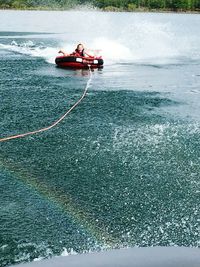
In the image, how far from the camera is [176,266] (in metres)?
3.61

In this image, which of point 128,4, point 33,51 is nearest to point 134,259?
point 33,51

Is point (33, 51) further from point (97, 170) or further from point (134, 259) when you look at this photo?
point (134, 259)

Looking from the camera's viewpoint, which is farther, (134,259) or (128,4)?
(128,4)

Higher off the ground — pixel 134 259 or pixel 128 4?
pixel 128 4

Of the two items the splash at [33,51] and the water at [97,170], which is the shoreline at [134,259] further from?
the splash at [33,51]

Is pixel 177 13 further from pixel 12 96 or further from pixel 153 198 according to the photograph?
pixel 153 198

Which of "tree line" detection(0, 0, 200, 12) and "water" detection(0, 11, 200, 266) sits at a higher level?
"tree line" detection(0, 0, 200, 12)

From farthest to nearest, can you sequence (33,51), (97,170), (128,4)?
(128,4), (33,51), (97,170)

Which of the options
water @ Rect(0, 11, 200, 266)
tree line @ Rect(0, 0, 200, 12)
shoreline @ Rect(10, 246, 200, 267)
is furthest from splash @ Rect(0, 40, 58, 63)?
tree line @ Rect(0, 0, 200, 12)

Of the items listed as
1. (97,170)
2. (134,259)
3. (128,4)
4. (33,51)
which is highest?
(128,4)

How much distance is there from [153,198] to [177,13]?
168454 millimetres

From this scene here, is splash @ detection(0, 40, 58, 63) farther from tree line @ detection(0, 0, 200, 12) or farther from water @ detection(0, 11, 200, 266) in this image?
tree line @ detection(0, 0, 200, 12)

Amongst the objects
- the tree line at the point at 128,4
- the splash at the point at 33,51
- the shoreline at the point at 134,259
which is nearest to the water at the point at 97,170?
the shoreline at the point at 134,259

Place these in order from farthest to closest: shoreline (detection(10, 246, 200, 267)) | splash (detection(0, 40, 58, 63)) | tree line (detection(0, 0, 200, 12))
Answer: tree line (detection(0, 0, 200, 12)), splash (detection(0, 40, 58, 63)), shoreline (detection(10, 246, 200, 267))
